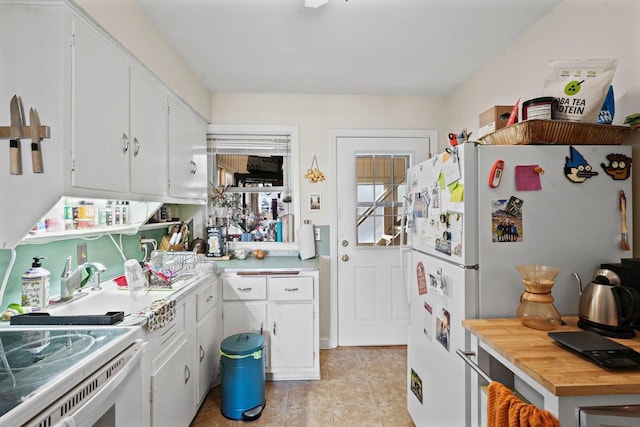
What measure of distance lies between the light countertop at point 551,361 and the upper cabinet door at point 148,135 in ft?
5.85

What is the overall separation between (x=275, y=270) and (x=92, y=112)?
1505mm

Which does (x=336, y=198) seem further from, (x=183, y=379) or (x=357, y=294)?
(x=183, y=379)

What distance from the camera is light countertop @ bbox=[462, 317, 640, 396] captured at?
0.81 metres

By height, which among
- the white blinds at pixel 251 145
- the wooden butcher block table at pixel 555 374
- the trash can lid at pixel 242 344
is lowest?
the trash can lid at pixel 242 344

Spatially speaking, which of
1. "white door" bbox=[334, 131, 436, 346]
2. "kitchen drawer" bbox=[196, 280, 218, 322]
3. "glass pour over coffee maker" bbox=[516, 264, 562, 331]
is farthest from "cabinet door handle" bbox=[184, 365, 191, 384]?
"glass pour over coffee maker" bbox=[516, 264, 562, 331]

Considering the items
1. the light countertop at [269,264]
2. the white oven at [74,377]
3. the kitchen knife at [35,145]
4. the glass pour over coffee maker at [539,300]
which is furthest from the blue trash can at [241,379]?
the glass pour over coffee maker at [539,300]

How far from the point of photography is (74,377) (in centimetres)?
84

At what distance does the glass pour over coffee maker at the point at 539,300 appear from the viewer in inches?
45.4

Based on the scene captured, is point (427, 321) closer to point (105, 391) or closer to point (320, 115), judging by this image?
point (105, 391)

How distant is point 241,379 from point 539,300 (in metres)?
1.73

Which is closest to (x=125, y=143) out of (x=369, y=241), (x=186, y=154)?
(x=186, y=154)

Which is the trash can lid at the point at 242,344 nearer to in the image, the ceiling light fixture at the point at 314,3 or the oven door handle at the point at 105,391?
the oven door handle at the point at 105,391

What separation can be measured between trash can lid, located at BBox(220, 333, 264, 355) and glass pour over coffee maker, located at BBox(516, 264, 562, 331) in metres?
1.51

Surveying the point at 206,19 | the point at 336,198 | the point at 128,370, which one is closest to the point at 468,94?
the point at 336,198
